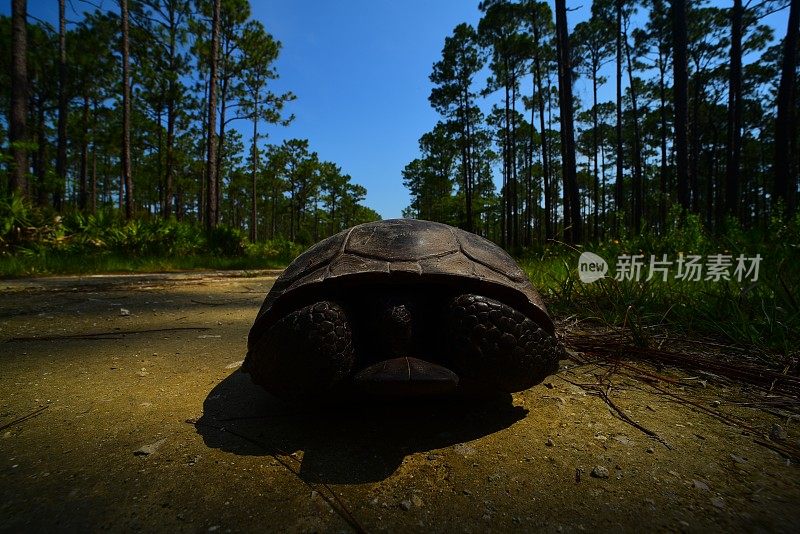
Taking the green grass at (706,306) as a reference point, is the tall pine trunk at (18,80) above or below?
above

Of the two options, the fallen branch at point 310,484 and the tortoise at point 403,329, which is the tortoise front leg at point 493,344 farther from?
the fallen branch at point 310,484

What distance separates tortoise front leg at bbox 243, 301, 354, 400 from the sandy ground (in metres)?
0.18

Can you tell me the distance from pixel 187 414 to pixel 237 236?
11.9m

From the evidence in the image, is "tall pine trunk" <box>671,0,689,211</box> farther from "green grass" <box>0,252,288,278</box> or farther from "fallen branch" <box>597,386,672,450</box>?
"green grass" <box>0,252,288,278</box>

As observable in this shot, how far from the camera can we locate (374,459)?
3.54 ft

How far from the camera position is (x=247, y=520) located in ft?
2.71

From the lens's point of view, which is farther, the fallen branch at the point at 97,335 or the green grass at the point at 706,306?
the fallen branch at the point at 97,335

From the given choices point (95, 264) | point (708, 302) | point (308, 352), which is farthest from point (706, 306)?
point (95, 264)

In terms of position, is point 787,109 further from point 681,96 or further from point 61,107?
point 61,107

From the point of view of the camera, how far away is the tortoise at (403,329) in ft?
3.88

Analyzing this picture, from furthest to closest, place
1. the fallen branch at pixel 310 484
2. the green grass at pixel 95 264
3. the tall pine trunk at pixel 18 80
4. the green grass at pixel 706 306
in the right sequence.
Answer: the tall pine trunk at pixel 18 80 → the green grass at pixel 95 264 → the green grass at pixel 706 306 → the fallen branch at pixel 310 484

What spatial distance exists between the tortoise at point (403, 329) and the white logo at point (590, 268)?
2.35 meters

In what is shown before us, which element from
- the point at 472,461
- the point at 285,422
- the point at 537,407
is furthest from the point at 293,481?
the point at 537,407

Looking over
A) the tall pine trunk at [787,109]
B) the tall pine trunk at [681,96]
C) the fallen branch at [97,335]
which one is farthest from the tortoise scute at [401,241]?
the tall pine trunk at [787,109]
